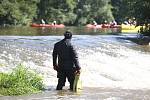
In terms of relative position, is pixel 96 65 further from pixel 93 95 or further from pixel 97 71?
pixel 93 95

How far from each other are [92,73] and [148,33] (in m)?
23.4

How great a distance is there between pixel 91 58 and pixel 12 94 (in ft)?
33.7

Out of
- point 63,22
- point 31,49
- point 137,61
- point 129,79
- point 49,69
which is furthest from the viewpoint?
point 63,22

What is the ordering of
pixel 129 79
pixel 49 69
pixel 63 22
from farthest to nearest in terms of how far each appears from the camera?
pixel 63 22 → pixel 49 69 → pixel 129 79

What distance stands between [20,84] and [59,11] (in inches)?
2773

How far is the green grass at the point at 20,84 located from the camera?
12812 mm

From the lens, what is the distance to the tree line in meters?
69.0

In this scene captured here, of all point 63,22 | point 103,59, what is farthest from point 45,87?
point 63,22

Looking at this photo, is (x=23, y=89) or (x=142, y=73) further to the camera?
(x=142, y=73)

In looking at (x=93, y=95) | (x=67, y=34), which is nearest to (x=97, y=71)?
(x=67, y=34)

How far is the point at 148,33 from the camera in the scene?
4066 centimetres

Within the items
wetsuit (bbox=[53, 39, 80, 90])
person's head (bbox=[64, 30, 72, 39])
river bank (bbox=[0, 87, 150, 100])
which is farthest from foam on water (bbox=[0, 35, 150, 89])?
person's head (bbox=[64, 30, 72, 39])

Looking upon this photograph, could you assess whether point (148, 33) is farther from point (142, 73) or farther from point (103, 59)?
point (142, 73)

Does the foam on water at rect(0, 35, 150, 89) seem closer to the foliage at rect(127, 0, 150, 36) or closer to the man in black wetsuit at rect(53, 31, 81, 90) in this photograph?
the man in black wetsuit at rect(53, 31, 81, 90)
